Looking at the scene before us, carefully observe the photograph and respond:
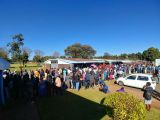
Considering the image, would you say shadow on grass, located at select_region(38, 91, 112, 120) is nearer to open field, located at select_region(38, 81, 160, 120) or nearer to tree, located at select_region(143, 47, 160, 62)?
open field, located at select_region(38, 81, 160, 120)

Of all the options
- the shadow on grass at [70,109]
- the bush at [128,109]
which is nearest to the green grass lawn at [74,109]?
the shadow on grass at [70,109]

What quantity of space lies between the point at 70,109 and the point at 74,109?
234 mm

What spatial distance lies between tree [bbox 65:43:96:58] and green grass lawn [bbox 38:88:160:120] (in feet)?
273

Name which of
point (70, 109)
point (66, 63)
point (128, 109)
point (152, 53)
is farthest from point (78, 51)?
point (128, 109)

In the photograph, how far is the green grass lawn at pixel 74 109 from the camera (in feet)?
35.0

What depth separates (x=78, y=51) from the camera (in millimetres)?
99125

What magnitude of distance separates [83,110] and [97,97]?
3.74m

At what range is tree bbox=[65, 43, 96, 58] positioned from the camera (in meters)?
98.5

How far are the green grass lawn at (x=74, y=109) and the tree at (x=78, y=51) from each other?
83.2 m

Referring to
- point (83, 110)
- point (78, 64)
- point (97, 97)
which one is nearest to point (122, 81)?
point (97, 97)

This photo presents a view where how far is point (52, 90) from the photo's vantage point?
15.8 meters

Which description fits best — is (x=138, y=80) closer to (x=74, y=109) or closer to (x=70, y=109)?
(x=74, y=109)

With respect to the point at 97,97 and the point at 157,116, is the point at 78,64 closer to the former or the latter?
the point at 97,97

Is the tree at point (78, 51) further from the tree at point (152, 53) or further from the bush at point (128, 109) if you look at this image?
the bush at point (128, 109)
